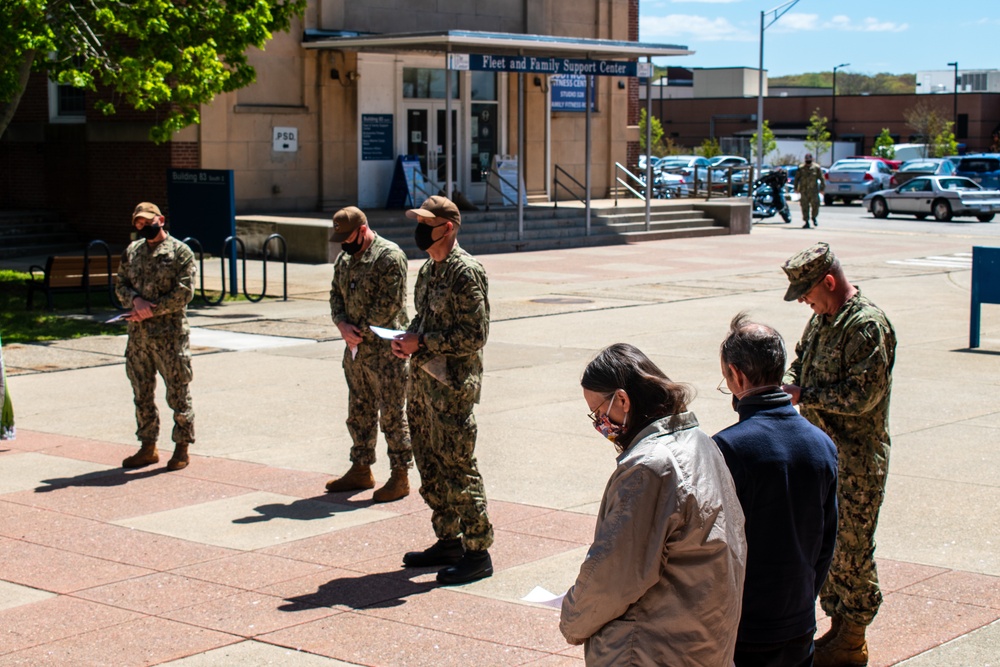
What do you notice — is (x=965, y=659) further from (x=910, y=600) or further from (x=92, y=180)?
(x=92, y=180)

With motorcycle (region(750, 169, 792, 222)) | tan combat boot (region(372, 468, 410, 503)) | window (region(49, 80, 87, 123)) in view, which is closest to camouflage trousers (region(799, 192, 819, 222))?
motorcycle (region(750, 169, 792, 222))

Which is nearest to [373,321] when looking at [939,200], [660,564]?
[660,564]

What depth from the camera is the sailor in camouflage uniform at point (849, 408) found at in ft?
17.3

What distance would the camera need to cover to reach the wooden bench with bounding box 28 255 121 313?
17.6 metres

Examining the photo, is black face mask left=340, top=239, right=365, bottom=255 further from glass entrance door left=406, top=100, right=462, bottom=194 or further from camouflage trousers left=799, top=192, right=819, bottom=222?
camouflage trousers left=799, top=192, right=819, bottom=222

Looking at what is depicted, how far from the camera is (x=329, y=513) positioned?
8016 mm

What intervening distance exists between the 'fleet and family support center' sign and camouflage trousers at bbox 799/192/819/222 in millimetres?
7998

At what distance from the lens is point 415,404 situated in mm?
6902

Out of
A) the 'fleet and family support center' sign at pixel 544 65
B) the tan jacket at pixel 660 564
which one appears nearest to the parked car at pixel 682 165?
the 'fleet and family support center' sign at pixel 544 65

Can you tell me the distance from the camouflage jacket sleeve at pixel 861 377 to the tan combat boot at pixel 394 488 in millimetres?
3533

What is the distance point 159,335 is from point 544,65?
1933cm

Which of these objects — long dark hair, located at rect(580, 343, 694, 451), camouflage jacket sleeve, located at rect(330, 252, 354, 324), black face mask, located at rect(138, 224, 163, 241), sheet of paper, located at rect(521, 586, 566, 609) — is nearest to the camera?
long dark hair, located at rect(580, 343, 694, 451)

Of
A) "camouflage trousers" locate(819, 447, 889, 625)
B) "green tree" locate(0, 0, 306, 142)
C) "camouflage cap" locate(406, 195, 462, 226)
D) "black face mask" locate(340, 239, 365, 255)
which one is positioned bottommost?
"camouflage trousers" locate(819, 447, 889, 625)

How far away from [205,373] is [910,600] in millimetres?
8537
